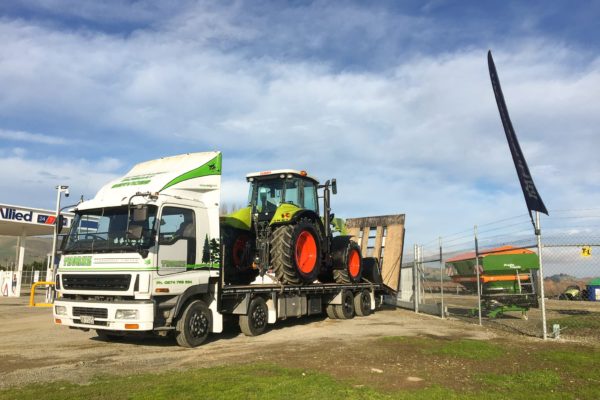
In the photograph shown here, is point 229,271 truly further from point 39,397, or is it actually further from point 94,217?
point 39,397

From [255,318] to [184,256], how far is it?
240 centimetres

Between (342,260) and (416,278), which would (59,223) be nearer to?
(342,260)

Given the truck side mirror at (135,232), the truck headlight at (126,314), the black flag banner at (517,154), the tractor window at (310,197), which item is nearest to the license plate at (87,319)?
the truck headlight at (126,314)

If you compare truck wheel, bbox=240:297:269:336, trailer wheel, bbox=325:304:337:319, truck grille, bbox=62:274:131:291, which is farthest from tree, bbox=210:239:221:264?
trailer wheel, bbox=325:304:337:319

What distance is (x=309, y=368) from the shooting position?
6691 millimetres

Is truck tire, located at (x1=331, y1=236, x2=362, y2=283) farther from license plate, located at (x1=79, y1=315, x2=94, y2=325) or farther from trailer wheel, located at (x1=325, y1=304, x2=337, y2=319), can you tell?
license plate, located at (x1=79, y1=315, x2=94, y2=325)

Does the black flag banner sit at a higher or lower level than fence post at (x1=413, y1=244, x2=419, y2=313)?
higher

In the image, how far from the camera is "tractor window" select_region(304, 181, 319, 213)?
12.4 meters

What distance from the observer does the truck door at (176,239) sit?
8.11 meters

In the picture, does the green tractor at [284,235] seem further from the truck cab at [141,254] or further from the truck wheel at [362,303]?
the truck cab at [141,254]

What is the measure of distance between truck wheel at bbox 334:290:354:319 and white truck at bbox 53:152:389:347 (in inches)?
51.9

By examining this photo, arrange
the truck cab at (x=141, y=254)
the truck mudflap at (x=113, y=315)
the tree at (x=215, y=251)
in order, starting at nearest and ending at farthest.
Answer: the truck mudflap at (x=113, y=315)
the truck cab at (x=141, y=254)
the tree at (x=215, y=251)

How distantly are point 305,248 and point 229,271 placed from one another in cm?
188

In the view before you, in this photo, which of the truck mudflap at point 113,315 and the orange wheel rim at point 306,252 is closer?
the truck mudflap at point 113,315
